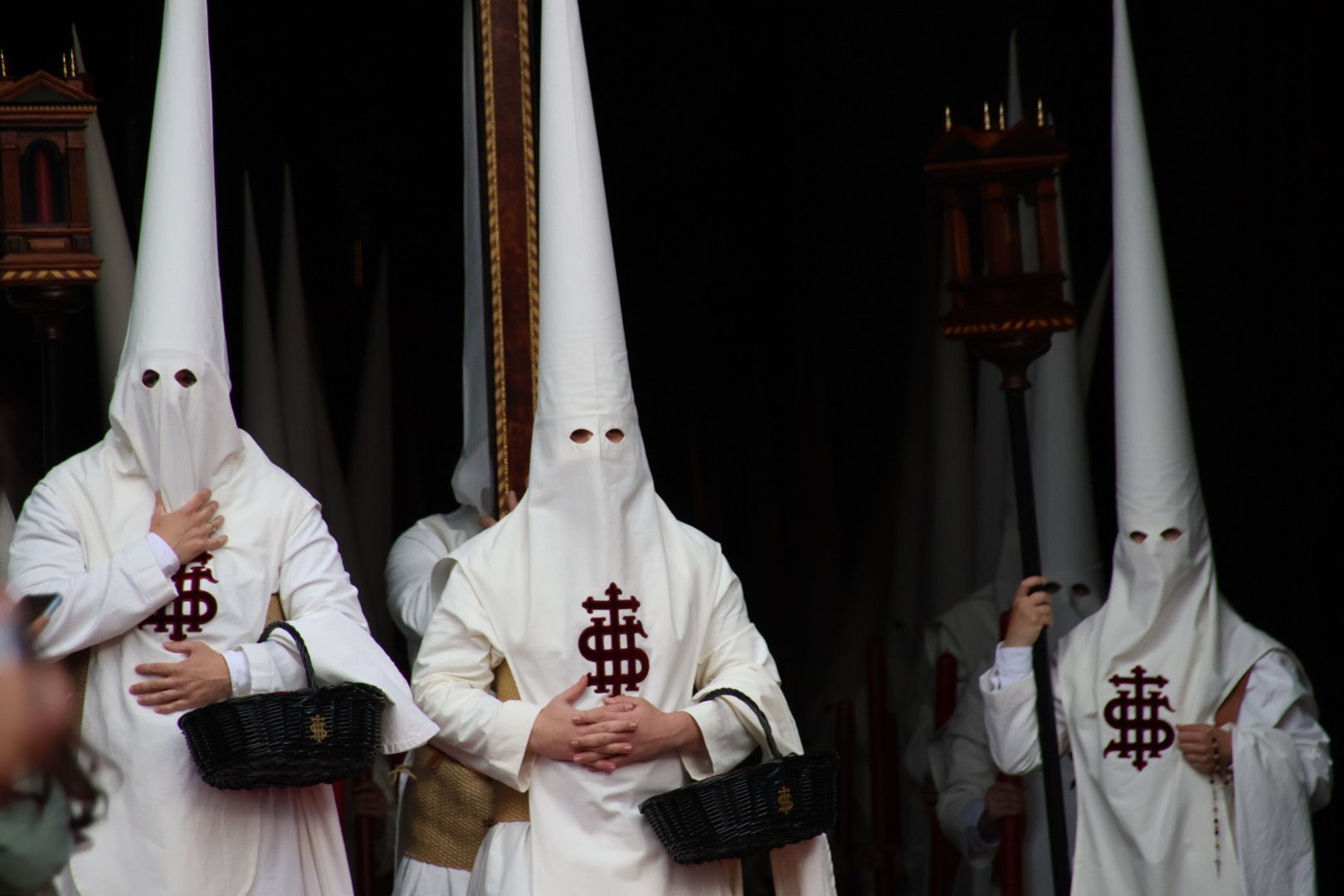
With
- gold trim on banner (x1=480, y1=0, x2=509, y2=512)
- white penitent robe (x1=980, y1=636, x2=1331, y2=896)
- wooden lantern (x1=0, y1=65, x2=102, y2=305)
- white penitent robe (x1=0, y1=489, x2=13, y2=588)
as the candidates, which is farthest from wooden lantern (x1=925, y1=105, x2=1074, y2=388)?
white penitent robe (x1=0, y1=489, x2=13, y2=588)

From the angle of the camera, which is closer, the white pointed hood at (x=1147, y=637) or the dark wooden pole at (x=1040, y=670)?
the dark wooden pole at (x=1040, y=670)

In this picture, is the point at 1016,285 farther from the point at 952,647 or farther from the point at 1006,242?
the point at 952,647

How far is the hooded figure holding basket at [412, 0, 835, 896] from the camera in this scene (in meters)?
5.70

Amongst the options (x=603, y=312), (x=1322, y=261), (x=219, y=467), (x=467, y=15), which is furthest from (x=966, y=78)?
(x=219, y=467)

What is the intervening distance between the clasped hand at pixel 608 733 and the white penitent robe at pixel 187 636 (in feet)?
1.08

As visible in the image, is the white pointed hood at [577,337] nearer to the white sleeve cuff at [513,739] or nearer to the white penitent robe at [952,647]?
the white sleeve cuff at [513,739]

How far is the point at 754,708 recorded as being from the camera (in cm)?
580

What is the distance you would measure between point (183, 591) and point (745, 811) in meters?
1.64

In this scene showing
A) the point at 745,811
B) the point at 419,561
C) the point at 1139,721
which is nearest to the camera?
the point at 745,811

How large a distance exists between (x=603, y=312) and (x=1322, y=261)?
3217mm

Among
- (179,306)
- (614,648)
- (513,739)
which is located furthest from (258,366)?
(513,739)

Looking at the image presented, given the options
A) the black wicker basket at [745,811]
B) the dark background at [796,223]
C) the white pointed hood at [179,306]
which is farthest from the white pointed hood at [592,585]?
the dark background at [796,223]

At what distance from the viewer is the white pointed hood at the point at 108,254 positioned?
7.33 meters

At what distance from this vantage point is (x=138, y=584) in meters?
5.55
